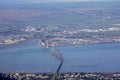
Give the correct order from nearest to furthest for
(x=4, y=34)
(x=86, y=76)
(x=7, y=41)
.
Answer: (x=86, y=76), (x=7, y=41), (x=4, y=34)

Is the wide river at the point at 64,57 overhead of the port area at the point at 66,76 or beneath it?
beneath

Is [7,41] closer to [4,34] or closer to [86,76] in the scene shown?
[4,34]

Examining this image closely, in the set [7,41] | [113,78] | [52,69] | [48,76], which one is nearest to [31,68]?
[52,69]

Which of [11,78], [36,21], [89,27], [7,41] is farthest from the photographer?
[36,21]

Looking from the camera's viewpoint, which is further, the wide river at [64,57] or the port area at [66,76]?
the wide river at [64,57]

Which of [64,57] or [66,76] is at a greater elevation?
[66,76]

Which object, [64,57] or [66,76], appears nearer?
[66,76]

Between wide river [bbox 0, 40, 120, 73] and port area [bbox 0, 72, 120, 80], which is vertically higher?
port area [bbox 0, 72, 120, 80]

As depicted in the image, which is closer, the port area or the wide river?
the port area
